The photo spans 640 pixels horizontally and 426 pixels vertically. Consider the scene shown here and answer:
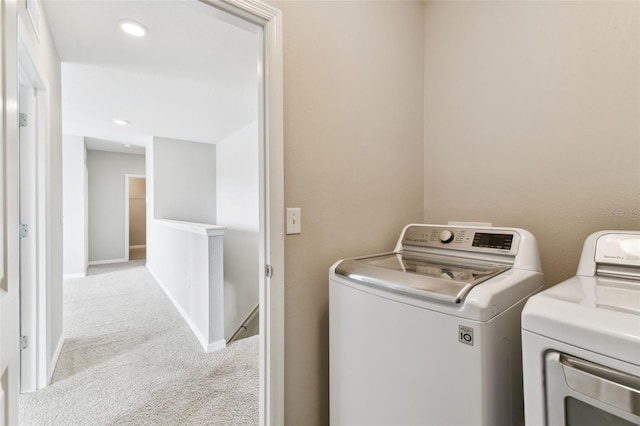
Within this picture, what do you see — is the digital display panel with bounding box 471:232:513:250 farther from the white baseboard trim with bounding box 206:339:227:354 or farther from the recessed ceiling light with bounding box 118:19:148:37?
the recessed ceiling light with bounding box 118:19:148:37

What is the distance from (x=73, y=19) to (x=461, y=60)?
248 cm

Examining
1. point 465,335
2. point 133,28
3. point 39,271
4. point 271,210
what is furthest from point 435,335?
point 133,28

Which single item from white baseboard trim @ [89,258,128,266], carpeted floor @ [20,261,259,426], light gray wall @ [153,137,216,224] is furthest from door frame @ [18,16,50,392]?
white baseboard trim @ [89,258,128,266]

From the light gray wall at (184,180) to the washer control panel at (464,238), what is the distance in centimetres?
486

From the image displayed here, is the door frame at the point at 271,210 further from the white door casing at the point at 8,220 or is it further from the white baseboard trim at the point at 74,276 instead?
the white baseboard trim at the point at 74,276

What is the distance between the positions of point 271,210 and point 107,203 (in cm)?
659

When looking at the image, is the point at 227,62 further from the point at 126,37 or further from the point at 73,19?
the point at 73,19

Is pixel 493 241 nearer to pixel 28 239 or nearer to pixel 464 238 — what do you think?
pixel 464 238

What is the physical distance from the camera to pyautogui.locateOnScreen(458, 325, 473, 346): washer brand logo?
761mm

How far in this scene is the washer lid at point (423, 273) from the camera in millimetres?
840

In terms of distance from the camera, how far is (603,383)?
0.57 metres

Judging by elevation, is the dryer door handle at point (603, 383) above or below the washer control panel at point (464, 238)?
below

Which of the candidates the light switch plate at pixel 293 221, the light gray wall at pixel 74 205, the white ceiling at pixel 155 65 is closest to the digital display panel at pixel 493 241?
the light switch plate at pixel 293 221

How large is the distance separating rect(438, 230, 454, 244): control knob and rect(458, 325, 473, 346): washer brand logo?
2.09 ft
